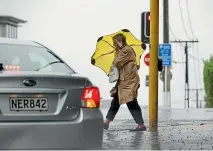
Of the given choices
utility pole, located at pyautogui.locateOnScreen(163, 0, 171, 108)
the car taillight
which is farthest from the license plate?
utility pole, located at pyautogui.locateOnScreen(163, 0, 171, 108)

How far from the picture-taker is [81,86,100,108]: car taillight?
5.73 metres

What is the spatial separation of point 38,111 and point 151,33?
5.51 meters

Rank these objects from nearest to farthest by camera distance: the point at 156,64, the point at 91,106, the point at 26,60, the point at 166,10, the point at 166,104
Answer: the point at 91,106 < the point at 26,60 < the point at 156,64 < the point at 166,104 < the point at 166,10

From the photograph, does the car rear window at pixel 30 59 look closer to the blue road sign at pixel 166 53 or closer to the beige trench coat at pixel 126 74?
the beige trench coat at pixel 126 74

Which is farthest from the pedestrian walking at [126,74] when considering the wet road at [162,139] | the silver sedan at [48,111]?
the silver sedan at [48,111]

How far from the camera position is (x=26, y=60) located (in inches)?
246

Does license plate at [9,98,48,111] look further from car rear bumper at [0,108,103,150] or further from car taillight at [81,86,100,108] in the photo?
car taillight at [81,86,100,108]

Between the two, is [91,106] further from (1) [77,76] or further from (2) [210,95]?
(2) [210,95]

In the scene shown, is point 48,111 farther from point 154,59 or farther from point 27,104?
point 154,59

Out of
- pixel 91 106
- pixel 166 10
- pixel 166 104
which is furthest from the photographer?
pixel 166 10

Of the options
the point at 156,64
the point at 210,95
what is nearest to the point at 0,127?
the point at 156,64

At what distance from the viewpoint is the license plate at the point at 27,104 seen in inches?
216

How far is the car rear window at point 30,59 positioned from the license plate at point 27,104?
52 centimetres

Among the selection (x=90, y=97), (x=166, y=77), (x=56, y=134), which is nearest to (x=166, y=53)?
(x=166, y=77)
